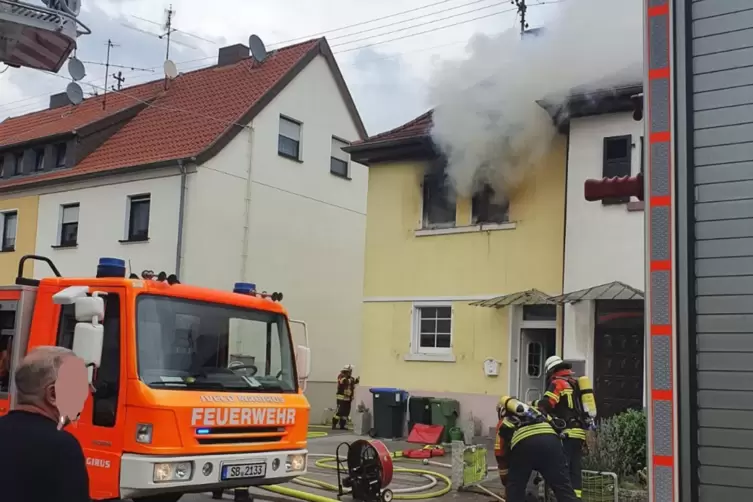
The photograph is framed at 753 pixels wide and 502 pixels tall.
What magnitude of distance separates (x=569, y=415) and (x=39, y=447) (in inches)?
250

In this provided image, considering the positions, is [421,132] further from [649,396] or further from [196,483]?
[649,396]

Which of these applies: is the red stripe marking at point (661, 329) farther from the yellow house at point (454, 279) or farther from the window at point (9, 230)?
the window at point (9, 230)

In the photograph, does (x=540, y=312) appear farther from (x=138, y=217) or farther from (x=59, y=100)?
(x=59, y=100)

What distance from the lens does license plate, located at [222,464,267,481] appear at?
693 centimetres

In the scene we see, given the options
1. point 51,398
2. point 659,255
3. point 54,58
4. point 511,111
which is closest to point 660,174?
point 659,255

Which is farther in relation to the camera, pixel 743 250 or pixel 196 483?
pixel 196 483

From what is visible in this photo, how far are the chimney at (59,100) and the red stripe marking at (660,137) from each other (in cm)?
2794

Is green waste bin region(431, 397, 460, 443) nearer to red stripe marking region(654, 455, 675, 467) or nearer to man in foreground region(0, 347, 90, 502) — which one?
red stripe marking region(654, 455, 675, 467)

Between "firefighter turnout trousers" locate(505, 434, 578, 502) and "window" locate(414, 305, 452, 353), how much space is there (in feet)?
30.5

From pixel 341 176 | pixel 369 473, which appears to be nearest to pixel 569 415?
pixel 369 473

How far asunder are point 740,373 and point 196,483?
15.6 ft

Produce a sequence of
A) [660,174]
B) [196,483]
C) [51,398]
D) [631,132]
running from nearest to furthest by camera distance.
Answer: [51,398] → [660,174] → [196,483] → [631,132]

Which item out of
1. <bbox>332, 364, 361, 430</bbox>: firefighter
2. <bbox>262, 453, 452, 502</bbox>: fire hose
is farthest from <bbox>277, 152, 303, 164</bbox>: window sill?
<bbox>262, 453, 452, 502</bbox>: fire hose

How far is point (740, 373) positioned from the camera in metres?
3.12
